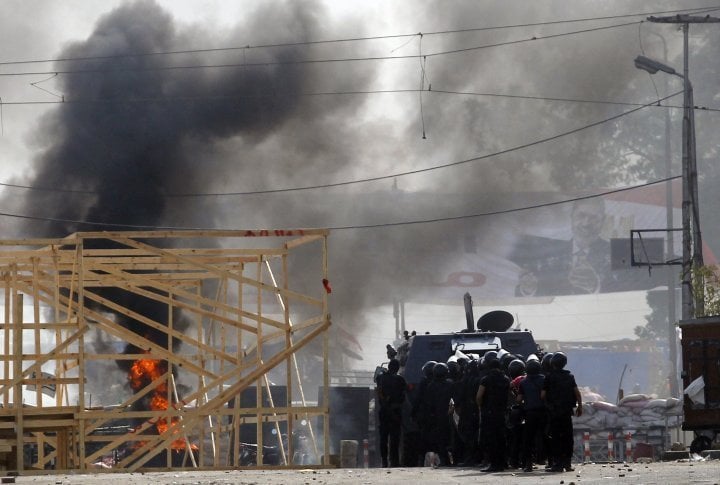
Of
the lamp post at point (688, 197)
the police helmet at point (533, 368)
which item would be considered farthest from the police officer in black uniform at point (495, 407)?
the lamp post at point (688, 197)

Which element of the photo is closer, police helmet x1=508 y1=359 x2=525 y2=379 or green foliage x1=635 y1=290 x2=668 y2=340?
police helmet x1=508 y1=359 x2=525 y2=379

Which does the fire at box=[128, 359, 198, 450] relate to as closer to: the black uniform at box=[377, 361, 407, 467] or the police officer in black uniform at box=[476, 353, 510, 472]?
the black uniform at box=[377, 361, 407, 467]

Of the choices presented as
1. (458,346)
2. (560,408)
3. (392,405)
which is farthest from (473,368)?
(458,346)

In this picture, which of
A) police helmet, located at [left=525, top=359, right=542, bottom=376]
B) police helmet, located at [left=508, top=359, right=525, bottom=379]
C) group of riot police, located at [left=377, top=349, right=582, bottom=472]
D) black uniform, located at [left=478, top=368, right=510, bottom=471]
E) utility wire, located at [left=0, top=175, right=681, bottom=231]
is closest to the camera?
group of riot police, located at [left=377, top=349, right=582, bottom=472]

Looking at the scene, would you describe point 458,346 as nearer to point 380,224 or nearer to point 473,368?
point 473,368

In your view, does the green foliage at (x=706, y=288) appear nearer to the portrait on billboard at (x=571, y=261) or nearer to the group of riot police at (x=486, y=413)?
the group of riot police at (x=486, y=413)

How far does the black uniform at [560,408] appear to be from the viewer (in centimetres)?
1738

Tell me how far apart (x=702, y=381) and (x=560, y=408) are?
7744 mm

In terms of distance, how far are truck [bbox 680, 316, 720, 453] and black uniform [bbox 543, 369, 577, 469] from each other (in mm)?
Result: 7330

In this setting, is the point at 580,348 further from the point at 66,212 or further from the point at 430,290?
the point at 66,212

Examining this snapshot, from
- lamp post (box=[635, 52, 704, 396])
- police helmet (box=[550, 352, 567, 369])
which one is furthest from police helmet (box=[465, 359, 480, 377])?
lamp post (box=[635, 52, 704, 396])

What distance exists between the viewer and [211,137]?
34594mm

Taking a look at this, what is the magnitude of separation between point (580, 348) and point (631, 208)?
26.2 feet

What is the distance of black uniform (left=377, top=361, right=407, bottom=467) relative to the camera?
21422 millimetres
